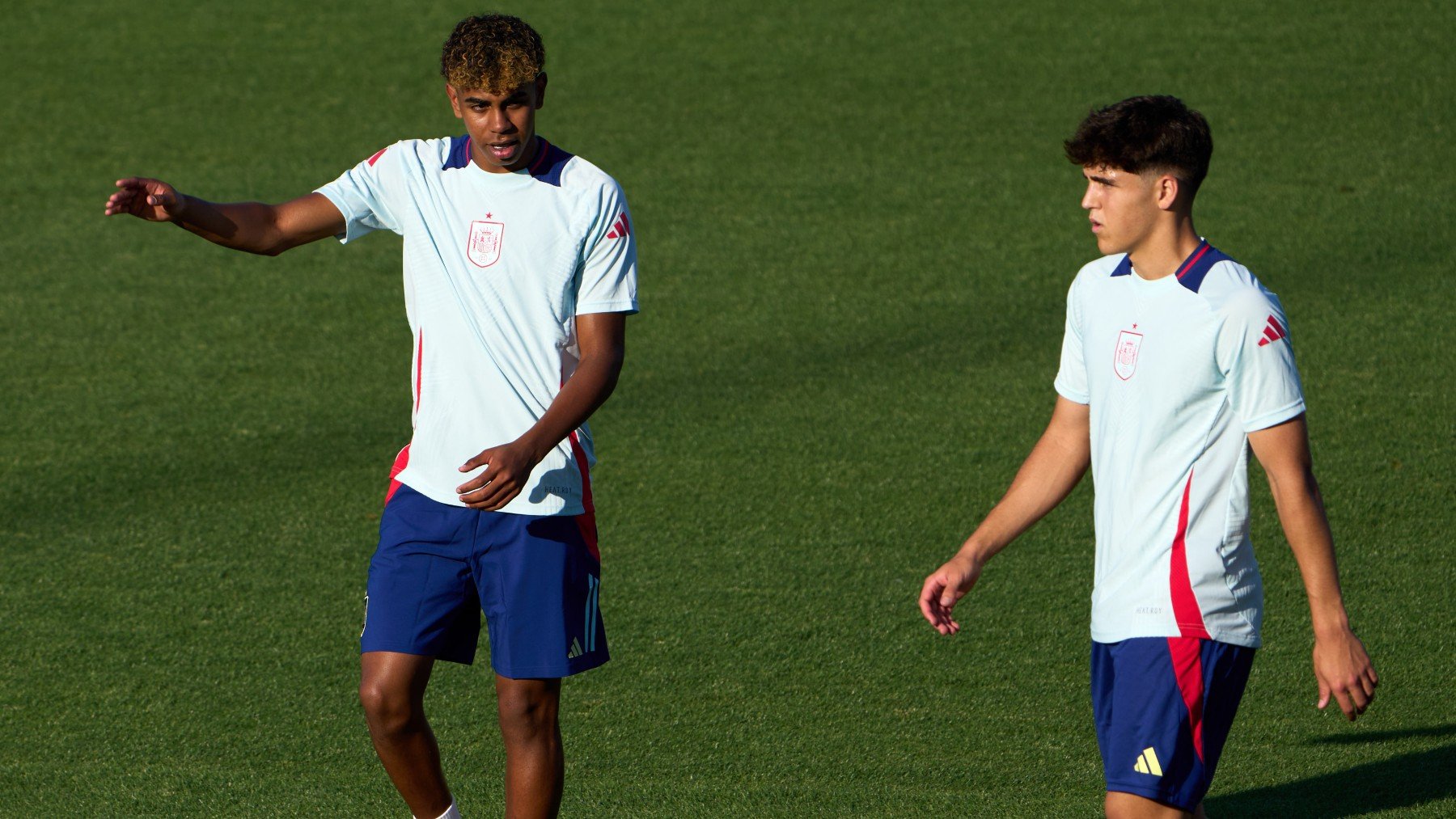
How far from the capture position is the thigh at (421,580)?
12.2ft

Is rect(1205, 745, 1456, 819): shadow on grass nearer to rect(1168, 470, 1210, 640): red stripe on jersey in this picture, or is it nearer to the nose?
rect(1168, 470, 1210, 640): red stripe on jersey

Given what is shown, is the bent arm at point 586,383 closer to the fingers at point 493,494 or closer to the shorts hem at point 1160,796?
the fingers at point 493,494

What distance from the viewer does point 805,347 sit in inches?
321

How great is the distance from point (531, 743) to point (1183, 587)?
58.5 inches

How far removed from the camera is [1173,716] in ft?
10.3

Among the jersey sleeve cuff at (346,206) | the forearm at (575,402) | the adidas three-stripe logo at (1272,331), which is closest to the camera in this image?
the adidas three-stripe logo at (1272,331)

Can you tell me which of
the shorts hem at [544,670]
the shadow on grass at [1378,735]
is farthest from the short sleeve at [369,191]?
the shadow on grass at [1378,735]

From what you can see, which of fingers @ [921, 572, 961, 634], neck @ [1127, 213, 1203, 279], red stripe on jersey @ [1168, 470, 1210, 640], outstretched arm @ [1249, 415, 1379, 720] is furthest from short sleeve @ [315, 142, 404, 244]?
outstretched arm @ [1249, 415, 1379, 720]

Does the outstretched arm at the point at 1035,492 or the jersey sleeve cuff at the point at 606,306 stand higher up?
the jersey sleeve cuff at the point at 606,306

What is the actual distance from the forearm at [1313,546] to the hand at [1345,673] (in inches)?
1.3

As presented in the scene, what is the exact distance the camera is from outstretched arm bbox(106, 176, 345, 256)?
3639 millimetres

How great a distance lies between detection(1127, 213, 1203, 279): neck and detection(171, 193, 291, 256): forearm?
6.20ft

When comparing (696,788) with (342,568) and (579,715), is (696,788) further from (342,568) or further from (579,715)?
(342,568)

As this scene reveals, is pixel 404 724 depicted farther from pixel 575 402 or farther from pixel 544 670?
pixel 575 402
